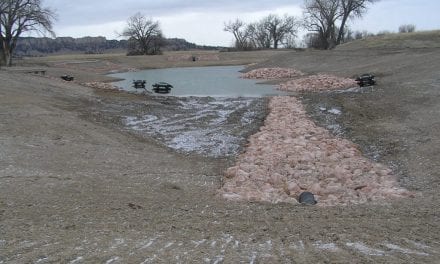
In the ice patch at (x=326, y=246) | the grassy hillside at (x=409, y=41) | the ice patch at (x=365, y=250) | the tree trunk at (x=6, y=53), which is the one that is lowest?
the ice patch at (x=326, y=246)

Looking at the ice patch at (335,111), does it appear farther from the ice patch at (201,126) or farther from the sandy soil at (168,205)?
the ice patch at (201,126)

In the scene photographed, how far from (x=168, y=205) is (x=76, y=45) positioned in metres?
158

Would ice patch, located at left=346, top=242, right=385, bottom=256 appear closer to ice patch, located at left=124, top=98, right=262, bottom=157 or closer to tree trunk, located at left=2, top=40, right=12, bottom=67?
ice patch, located at left=124, top=98, right=262, bottom=157

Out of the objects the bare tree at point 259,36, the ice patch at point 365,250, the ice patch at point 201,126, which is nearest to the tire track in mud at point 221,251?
the ice patch at point 365,250

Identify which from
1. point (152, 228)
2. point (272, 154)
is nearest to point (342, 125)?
point (272, 154)

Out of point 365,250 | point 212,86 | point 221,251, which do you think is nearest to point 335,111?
point 365,250

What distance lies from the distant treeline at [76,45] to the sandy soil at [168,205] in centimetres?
11871

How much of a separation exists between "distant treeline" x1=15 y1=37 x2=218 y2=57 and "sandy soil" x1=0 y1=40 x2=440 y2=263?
4674 inches

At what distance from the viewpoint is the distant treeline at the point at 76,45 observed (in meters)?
137

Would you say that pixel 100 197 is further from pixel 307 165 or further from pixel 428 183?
pixel 428 183

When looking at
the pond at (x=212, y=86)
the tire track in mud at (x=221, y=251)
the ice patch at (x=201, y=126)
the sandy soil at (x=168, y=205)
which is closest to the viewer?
the tire track in mud at (x=221, y=251)

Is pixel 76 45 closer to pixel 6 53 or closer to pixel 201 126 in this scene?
pixel 6 53

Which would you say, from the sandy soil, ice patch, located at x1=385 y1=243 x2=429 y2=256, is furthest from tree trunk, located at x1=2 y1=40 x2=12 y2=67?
ice patch, located at x1=385 y1=243 x2=429 y2=256

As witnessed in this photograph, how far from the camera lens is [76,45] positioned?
6166 inches
